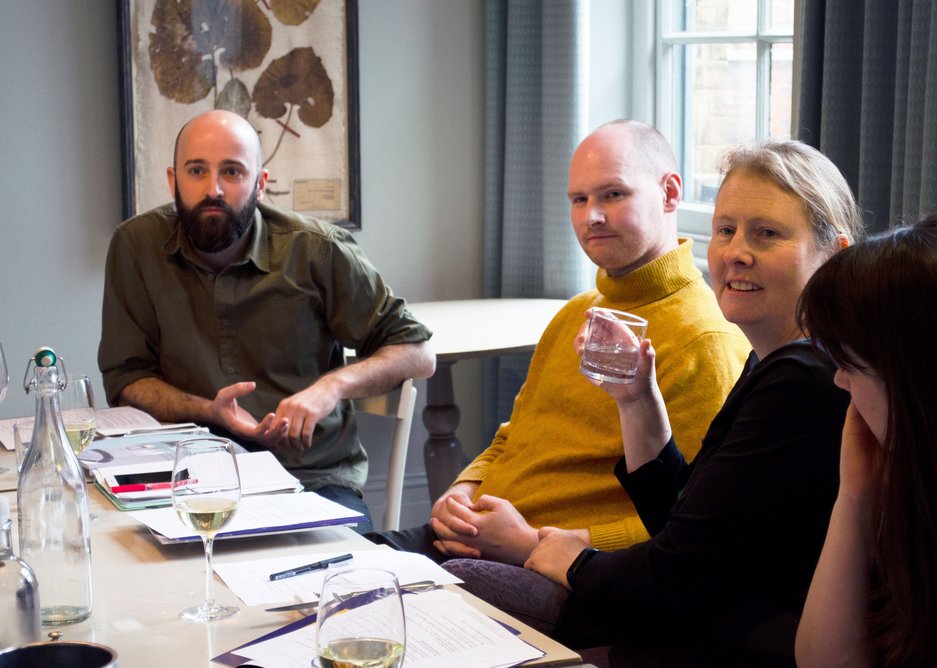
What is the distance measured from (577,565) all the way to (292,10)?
2.46 meters

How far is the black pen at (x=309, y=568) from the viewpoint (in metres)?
1.36

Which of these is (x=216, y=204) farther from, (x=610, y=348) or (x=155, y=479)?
(x=610, y=348)

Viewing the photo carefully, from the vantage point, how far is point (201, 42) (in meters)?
3.55

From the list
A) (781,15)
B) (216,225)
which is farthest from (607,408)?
(781,15)

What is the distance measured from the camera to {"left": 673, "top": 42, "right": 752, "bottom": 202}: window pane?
132 inches

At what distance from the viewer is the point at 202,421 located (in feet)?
8.02

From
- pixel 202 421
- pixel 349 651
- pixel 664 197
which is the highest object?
pixel 664 197

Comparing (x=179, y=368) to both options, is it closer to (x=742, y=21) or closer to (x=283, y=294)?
(x=283, y=294)

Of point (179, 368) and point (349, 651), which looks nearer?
point (349, 651)

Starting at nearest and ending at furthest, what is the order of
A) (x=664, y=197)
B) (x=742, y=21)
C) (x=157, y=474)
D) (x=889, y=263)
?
(x=889, y=263), (x=157, y=474), (x=664, y=197), (x=742, y=21)

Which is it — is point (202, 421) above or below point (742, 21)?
Answer: below

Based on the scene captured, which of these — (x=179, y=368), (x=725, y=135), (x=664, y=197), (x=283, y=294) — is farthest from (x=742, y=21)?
(x=179, y=368)

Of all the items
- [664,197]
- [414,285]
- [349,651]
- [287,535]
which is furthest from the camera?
[414,285]

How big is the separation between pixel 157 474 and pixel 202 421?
2.15 ft
